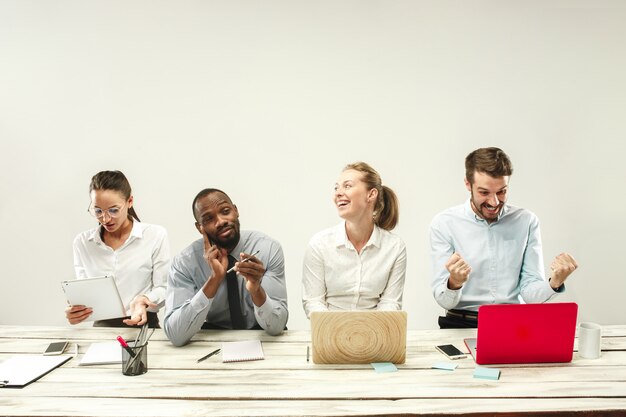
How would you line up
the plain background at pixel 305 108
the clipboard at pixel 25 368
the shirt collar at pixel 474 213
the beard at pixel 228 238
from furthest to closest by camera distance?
the plain background at pixel 305 108 < the shirt collar at pixel 474 213 < the beard at pixel 228 238 < the clipboard at pixel 25 368

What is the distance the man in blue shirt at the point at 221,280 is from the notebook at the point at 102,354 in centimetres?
20

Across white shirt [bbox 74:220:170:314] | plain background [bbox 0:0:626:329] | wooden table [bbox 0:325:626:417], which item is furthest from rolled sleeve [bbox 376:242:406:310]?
white shirt [bbox 74:220:170:314]

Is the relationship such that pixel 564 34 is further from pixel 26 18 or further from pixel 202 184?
pixel 26 18

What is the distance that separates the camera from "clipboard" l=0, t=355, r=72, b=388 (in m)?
1.48

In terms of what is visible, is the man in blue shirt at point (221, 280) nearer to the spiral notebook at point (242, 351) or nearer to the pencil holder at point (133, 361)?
the spiral notebook at point (242, 351)

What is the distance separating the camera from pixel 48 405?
4.39 ft

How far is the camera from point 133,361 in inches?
60.9

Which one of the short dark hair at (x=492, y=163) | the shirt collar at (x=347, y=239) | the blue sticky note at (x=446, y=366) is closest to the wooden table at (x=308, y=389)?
the blue sticky note at (x=446, y=366)

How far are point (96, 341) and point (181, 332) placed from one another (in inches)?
14.6

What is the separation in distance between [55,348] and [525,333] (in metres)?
1.70

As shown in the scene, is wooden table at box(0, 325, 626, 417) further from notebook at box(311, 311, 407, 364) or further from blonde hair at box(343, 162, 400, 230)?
blonde hair at box(343, 162, 400, 230)

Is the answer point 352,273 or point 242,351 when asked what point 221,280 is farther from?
point 352,273

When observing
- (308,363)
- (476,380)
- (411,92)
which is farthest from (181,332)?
(411,92)

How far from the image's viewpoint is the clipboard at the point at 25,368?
1.48 meters
